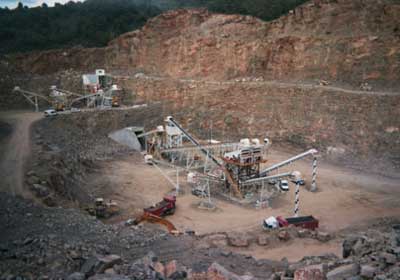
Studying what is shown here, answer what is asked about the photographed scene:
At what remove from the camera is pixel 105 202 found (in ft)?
70.0

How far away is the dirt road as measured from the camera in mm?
18519

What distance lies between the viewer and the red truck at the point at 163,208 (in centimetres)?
1983

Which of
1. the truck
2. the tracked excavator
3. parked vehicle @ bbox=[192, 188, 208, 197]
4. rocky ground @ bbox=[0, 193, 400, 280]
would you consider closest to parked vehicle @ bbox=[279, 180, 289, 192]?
parked vehicle @ bbox=[192, 188, 208, 197]

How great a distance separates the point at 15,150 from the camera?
23406mm

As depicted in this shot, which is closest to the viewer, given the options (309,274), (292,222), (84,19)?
(309,274)

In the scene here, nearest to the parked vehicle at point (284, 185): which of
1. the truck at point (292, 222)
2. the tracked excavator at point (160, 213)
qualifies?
the truck at point (292, 222)

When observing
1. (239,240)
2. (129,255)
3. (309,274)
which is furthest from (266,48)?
(309,274)

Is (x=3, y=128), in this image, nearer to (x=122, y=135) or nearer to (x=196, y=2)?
(x=122, y=135)

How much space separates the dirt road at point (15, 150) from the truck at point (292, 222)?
33.4 ft

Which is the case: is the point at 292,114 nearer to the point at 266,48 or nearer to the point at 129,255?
the point at 266,48

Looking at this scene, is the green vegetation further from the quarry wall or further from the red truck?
the red truck

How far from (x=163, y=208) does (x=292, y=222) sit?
5835mm

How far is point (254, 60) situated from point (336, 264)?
30.8 metres

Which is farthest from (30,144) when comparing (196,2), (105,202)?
(196,2)
